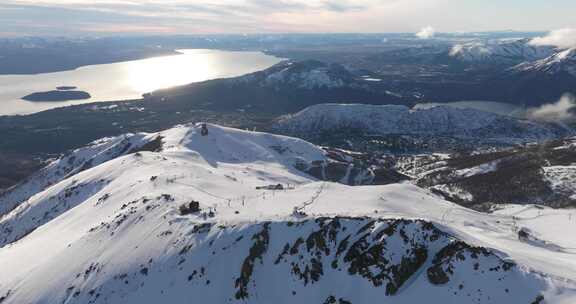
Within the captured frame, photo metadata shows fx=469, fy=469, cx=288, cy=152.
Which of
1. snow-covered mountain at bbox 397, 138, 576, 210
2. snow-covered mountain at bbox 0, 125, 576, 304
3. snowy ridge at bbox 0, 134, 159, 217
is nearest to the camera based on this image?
snow-covered mountain at bbox 0, 125, 576, 304

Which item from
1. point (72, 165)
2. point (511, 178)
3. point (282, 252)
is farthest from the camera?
point (72, 165)

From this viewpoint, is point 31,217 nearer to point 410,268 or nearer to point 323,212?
point 323,212

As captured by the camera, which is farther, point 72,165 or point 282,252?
point 72,165

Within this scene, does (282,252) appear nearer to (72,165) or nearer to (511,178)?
(511,178)

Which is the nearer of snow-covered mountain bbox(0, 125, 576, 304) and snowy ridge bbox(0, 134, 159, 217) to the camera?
snow-covered mountain bbox(0, 125, 576, 304)

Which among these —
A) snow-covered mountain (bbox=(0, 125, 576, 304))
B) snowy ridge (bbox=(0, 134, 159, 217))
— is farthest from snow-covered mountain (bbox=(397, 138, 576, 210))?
snowy ridge (bbox=(0, 134, 159, 217))

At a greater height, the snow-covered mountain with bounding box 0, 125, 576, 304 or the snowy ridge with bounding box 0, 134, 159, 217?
the snow-covered mountain with bounding box 0, 125, 576, 304

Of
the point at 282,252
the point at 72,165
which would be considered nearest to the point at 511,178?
the point at 282,252

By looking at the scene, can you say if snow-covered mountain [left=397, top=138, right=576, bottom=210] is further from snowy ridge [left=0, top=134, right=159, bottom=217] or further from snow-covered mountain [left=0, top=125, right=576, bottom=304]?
snowy ridge [left=0, top=134, right=159, bottom=217]

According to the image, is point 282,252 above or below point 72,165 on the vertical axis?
above
